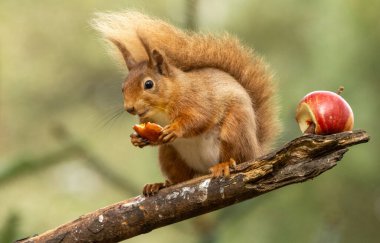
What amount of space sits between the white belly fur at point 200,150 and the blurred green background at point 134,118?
141 cm

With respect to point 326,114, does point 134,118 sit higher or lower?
higher

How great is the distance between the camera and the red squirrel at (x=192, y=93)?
Answer: 9.93 feet

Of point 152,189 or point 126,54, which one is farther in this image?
point 126,54

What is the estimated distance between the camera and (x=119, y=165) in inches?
243

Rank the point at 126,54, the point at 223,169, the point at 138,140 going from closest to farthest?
1. the point at 223,169
2. the point at 138,140
3. the point at 126,54

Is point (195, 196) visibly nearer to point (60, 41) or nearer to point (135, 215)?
point (135, 215)

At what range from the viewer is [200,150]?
3.10 meters

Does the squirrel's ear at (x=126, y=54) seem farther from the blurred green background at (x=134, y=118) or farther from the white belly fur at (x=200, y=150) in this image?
the blurred green background at (x=134, y=118)

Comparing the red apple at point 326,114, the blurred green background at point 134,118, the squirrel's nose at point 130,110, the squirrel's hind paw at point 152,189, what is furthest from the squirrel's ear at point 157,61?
the blurred green background at point 134,118

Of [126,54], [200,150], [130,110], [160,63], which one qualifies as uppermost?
[126,54]

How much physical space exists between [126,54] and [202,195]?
86cm

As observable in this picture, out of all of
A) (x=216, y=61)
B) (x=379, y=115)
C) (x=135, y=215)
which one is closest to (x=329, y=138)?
(x=135, y=215)

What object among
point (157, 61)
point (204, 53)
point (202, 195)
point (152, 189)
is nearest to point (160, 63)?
point (157, 61)

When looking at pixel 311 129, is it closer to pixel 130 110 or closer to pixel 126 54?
pixel 130 110
